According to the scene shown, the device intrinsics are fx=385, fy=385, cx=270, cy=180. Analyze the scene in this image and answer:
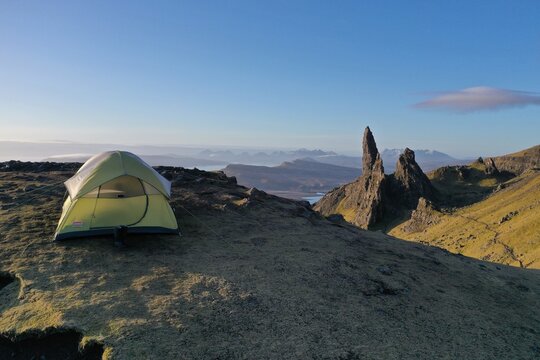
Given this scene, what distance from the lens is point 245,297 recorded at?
48.6 ft

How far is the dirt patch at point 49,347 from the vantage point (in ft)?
38.0

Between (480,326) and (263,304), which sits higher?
(263,304)

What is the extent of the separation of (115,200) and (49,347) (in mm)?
10506

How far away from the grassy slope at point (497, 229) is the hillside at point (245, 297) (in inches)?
2126

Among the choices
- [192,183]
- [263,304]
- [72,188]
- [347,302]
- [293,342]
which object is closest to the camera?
[293,342]

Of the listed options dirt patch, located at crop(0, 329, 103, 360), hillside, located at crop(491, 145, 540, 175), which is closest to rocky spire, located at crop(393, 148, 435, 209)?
hillside, located at crop(491, 145, 540, 175)

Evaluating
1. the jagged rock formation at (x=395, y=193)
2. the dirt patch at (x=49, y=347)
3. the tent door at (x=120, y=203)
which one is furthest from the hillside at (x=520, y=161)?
the dirt patch at (x=49, y=347)

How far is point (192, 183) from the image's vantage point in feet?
115

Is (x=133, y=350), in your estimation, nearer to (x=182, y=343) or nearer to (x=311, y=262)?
(x=182, y=343)

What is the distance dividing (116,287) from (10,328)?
11.8 feet

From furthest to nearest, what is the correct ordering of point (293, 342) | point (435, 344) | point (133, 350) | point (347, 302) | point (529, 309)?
point (529, 309) < point (347, 302) < point (435, 344) < point (293, 342) < point (133, 350)

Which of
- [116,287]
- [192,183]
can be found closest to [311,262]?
[116,287]

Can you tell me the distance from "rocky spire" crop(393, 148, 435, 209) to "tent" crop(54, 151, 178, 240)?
175064 mm

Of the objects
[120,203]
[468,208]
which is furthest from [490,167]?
[120,203]
